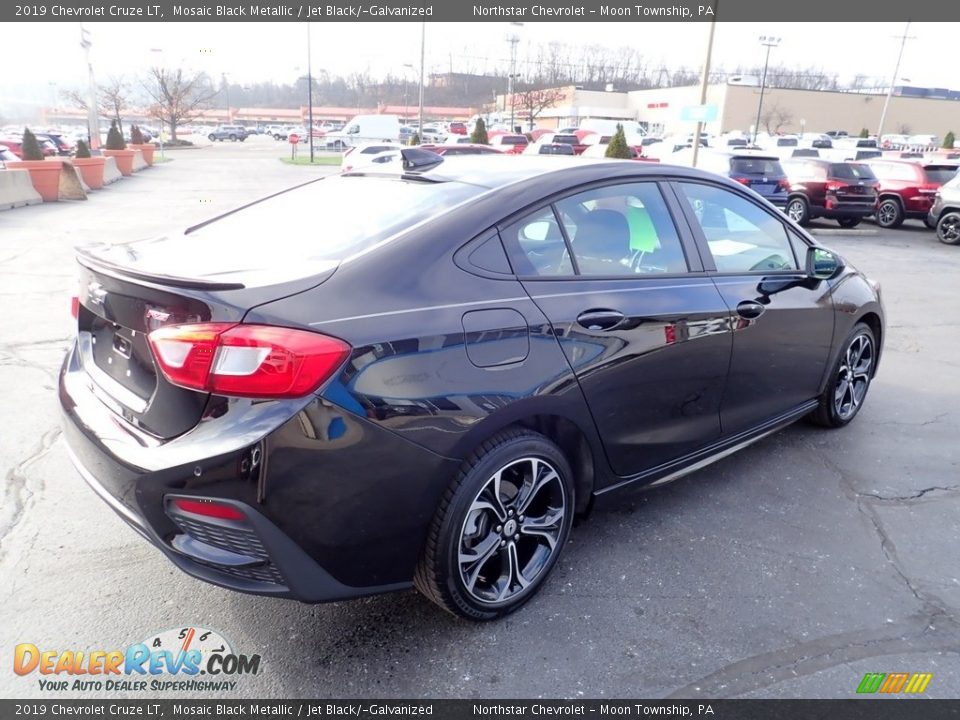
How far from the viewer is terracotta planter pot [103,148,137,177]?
26.6 metres

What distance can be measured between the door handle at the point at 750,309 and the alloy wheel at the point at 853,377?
4.20ft

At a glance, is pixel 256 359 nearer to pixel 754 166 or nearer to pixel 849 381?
pixel 849 381

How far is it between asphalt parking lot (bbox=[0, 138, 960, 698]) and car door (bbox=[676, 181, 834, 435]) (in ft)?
1.70

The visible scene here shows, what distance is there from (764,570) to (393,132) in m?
46.6

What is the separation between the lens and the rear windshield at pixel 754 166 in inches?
611

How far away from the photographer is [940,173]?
1678 centimetres

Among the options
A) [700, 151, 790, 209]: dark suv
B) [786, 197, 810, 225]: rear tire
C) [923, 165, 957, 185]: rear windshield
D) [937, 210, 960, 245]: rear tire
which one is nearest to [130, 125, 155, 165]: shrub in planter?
[700, 151, 790, 209]: dark suv

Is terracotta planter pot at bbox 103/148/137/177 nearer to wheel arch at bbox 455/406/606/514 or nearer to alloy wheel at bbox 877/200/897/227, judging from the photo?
alloy wheel at bbox 877/200/897/227

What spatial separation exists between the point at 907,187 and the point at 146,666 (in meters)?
19.2

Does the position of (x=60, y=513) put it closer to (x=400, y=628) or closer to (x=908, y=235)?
(x=400, y=628)

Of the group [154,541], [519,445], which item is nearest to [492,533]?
[519,445]

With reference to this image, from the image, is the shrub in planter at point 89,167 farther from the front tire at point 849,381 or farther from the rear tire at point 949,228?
the rear tire at point 949,228

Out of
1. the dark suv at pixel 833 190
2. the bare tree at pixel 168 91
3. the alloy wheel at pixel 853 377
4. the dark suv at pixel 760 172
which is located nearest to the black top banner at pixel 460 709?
the alloy wheel at pixel 853 377

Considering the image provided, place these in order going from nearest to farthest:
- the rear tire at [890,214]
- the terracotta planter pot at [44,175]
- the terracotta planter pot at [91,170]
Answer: the terracotta planter pot at [44,175]
the rear tire at [890,214]
the terracotta planter pot at [91,170]
